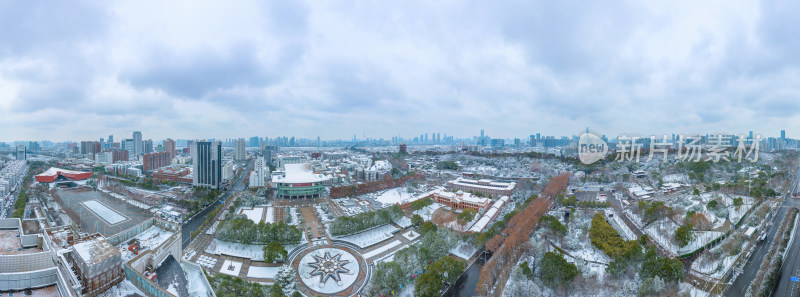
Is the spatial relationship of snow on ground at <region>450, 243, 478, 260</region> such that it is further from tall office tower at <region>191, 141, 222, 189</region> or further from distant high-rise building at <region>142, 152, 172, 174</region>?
distant high-rise building at <region>142, 152, 172, 174</region>

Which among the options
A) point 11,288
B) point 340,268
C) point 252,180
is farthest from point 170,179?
point 11,288

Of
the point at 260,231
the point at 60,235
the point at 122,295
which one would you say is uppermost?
the point at 60,235

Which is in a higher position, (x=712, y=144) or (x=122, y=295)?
(x=712, y=144)

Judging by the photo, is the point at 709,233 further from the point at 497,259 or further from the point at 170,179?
the point at 170,179

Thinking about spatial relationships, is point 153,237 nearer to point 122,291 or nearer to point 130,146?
point 122,291

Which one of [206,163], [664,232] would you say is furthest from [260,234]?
[206,163]

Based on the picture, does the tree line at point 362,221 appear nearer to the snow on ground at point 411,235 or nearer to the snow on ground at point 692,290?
the snow on ground at point 411,235

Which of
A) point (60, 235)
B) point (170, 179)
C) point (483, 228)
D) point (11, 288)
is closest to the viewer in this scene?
point (11, 288)

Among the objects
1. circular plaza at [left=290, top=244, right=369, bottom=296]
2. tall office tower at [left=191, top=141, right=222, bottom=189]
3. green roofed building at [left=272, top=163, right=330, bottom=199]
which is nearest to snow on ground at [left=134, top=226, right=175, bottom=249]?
circular plaza at [left=290, top=244, right=369, bottom=296]

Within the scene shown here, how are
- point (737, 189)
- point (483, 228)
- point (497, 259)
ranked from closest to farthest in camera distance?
point (497, 259) < point (483, 228) < point (737, 189)
